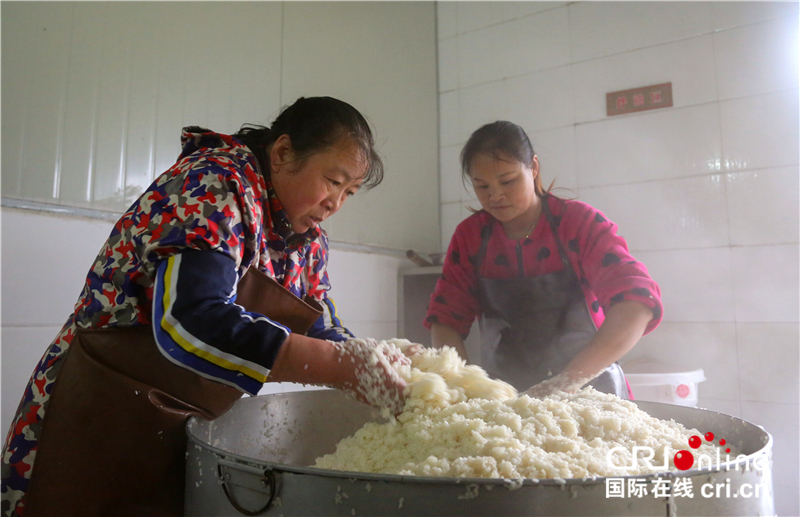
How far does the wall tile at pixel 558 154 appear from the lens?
2668mm

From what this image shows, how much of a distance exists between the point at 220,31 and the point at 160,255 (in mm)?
1454

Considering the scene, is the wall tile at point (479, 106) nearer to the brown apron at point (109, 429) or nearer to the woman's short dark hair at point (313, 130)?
the woman's short dark hair at point (313, 130)

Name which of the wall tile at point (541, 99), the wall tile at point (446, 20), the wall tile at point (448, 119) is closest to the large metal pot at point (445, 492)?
the wall tile at point (541, 99)

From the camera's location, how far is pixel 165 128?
1.69m

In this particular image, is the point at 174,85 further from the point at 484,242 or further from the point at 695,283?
the point at 695,283

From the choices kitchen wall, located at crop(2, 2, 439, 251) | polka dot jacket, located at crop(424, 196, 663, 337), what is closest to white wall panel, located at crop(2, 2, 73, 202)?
kitchen wall, located at crop(2, 2, 439, 251)

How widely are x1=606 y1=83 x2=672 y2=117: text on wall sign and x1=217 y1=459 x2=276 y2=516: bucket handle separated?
2.50 metres

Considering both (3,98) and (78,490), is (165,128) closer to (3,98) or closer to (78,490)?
(3,98)

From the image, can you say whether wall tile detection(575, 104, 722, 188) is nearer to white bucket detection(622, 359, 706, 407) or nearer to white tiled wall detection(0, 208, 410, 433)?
white bucket detection(622, 359, 706, 407)

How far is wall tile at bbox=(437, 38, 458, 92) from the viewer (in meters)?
3.12

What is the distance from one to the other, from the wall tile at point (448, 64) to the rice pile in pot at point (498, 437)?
2508 mm

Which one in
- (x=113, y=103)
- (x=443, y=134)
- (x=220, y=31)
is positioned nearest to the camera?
(x=113, y=103)

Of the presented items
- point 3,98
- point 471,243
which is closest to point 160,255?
point 3,98

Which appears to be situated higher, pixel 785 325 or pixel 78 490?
pixel 785 325
